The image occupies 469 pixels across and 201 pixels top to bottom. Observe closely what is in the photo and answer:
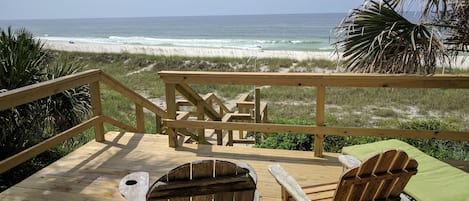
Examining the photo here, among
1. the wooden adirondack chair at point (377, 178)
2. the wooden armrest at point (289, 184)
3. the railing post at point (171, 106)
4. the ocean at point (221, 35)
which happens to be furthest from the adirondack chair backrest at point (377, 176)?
the ocean at point (221, 35)

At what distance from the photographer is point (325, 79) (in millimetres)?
3141

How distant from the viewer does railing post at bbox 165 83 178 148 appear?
3.56 metres

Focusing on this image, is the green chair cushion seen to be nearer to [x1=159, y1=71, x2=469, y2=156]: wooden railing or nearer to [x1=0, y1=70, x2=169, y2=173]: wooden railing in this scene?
[x1=159, y1=71, x2=469, y2=156]: wooden railing

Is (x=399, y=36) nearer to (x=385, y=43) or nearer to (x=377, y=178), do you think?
(x=385, y=43)

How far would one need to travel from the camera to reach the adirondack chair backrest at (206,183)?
1425mm

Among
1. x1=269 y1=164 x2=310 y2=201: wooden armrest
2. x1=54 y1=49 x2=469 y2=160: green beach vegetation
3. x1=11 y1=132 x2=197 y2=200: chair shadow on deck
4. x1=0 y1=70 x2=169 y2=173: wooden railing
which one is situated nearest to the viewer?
x1=269 y1=164 x2=310 y2=201: wooden armrest

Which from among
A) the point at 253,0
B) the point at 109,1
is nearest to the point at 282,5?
the point at 253,0

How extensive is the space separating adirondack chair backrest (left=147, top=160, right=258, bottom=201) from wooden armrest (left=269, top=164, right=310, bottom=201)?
1.41 ft

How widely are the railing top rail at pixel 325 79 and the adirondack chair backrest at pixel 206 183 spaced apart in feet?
5.94

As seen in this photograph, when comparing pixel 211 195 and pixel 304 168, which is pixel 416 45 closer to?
pixel 304 168

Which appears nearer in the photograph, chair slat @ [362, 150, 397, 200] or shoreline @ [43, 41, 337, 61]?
chair slat @ [362, 150, 397, 200]

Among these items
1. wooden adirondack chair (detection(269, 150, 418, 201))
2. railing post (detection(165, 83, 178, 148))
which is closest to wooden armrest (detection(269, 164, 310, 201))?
wooden adirondack chair (detection(269, 150, 418, 201))

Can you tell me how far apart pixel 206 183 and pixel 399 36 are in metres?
2.27

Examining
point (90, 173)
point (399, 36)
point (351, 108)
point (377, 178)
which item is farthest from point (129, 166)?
point (351, 108)
